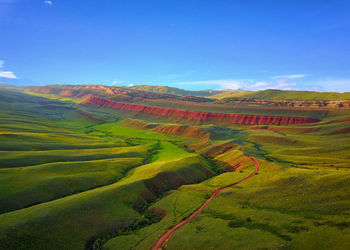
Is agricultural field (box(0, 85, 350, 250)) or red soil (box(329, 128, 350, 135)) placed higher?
red soil (box(329, 128, 350, 135))

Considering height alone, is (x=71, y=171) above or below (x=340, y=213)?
below

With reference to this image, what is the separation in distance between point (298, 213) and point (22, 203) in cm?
5728

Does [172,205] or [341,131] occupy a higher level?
[341,131]

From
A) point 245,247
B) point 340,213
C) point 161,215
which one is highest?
point 340,213

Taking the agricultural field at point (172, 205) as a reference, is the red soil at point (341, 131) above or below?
above

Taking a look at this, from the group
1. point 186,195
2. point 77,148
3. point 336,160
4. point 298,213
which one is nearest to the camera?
point 298,213

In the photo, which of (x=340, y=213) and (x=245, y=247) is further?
(x=340, y=213)

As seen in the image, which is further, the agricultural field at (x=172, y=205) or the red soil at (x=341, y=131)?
the red soil at (x=341, y=131)

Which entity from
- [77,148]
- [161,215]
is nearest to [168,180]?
[161,215]

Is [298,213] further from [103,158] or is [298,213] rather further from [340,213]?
[103,158]

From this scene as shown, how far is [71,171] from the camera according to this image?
73562 mm

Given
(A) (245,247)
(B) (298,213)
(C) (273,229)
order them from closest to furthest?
(A) (245,247) → (C) (273,229) → (B) (298,213)

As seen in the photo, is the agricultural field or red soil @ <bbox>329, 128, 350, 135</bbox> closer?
the agricultural field

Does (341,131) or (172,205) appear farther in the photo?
(341,131)
